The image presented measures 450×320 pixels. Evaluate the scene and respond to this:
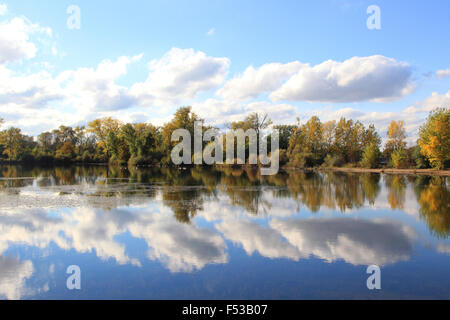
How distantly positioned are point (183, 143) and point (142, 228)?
43.8m

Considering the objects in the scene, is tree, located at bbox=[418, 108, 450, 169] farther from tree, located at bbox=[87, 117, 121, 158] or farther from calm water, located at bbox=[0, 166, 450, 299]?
tree, located at bbox=[87, 117, 121, 158]

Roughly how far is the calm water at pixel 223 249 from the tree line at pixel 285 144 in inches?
1038

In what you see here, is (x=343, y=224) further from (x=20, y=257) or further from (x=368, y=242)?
(x=20, y=257)

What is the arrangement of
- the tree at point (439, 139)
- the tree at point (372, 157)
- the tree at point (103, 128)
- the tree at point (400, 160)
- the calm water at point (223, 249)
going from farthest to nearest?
the tree at point (103, 128), the tree at point (372, 157), the tree at point (400, 160), the tree at point (439, 139), the calm water at point (223, 249)

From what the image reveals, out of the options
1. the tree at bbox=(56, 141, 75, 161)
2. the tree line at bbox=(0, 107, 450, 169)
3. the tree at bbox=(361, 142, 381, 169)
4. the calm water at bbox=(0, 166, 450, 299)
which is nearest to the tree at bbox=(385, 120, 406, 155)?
the tree line at bbox=(0, 107, 450, 169)

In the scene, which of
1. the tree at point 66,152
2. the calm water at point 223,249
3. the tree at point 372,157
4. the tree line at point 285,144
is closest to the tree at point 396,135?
the tree line at point 285,144

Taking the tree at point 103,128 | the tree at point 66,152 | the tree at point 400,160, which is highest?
the tree at point 103,128

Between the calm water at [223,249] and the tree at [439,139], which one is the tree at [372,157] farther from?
the calm water at [223,249]

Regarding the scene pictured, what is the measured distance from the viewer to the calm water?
19.2 ft

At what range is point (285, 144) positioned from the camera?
54.7 m

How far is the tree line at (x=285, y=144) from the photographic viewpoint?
1395 inches

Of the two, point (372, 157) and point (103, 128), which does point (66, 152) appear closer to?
point (103, 128)

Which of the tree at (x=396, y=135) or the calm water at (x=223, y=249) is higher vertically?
the tree at (x=396, y=135)

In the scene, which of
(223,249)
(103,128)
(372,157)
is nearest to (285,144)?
(372,157)
